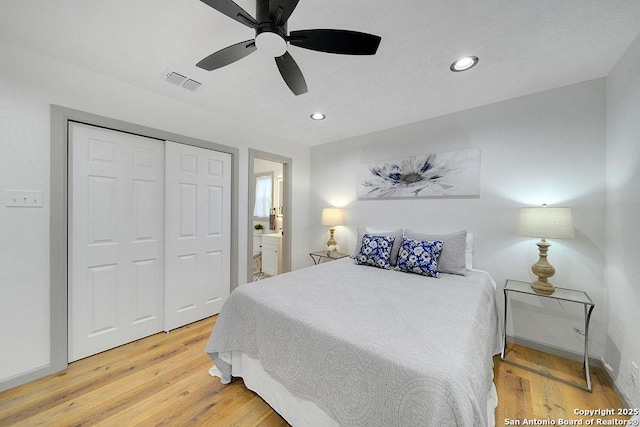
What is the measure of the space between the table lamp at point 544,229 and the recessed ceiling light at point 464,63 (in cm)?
127

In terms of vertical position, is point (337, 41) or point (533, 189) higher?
point (337, 41)

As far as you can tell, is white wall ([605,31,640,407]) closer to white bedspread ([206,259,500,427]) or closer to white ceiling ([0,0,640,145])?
white ceiling ([0,0,640,145])

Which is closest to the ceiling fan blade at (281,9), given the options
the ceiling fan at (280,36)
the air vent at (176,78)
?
the ceiling fan at (280,36)

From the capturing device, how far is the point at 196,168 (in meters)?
2.69

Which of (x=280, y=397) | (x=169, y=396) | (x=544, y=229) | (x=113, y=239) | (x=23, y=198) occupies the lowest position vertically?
(x=169, y=396)

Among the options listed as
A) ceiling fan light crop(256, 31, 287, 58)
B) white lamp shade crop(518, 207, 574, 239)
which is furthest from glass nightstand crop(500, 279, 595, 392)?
ceiling fan light crop(256, 31, 287, 58)

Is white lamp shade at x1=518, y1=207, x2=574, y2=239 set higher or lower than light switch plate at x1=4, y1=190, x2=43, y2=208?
lower

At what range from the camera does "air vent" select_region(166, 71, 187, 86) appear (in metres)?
2.03

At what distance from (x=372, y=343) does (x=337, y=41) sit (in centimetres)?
153

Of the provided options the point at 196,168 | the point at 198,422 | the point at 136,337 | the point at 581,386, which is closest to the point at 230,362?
the point at 198,422

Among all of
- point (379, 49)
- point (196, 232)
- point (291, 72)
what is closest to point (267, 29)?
point (291, 72)

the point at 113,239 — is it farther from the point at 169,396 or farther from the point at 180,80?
the point at 180,80

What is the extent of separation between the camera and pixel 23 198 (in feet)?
5.73

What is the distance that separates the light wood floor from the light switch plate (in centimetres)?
129
